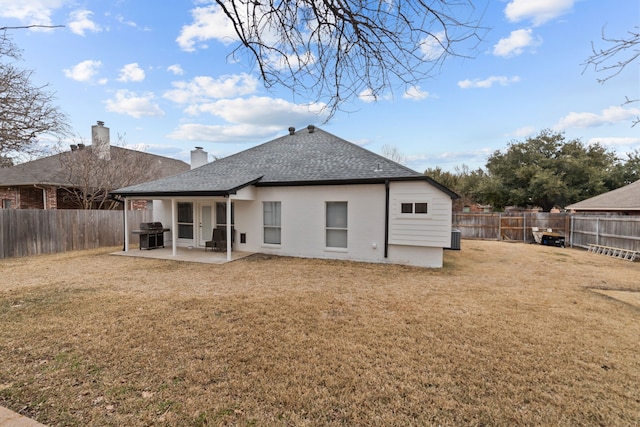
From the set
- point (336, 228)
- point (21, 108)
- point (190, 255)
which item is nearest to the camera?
point (21, 108)

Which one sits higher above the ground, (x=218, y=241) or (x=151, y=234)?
(x=151, y=234)

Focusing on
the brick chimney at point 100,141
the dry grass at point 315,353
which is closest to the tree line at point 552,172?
the dry grass at point 315,353

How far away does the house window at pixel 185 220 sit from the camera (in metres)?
12.1

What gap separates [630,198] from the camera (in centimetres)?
1414

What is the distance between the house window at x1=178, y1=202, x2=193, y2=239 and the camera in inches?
477

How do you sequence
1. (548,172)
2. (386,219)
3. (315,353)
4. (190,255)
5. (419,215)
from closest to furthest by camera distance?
(315,353), (419,215), (386,219), (190,255), (548,172)

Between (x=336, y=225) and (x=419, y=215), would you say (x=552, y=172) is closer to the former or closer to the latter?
(x=419, y=215)

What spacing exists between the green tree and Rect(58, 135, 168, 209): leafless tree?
998 inches

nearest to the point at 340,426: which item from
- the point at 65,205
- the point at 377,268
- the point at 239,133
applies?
the point at 377,268

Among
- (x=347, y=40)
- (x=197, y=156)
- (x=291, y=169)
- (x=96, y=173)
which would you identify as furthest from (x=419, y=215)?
(x=96, y=173)

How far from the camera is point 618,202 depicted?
568 inches

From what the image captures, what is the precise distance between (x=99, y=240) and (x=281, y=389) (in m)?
13.0

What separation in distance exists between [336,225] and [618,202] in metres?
14.7

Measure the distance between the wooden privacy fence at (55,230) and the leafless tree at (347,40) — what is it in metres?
11.9
